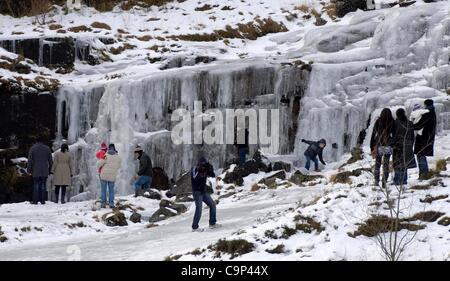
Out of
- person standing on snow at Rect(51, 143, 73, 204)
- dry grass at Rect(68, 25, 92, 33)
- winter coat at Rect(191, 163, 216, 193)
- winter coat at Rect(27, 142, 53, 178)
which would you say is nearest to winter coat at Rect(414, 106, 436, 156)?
winter coat at Rect(191, 163, 216, 193)

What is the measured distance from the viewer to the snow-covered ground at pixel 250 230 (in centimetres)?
822

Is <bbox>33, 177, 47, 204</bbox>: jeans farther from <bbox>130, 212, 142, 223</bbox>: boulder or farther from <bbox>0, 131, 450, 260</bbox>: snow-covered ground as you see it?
<bbox>130, 212, 142, 223</bbox>: boulder

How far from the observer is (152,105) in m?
21.1

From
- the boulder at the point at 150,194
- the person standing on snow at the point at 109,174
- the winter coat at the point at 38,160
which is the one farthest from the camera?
the boulder at the point at 150,194

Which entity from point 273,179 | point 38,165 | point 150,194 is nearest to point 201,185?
point 150,194

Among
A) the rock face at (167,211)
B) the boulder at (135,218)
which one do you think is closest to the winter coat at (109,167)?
the rock face at (167,211)

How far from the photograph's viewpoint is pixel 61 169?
1648 centimetres

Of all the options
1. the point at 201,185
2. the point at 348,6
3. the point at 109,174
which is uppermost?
the point at 348,6

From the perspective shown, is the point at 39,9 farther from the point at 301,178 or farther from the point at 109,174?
the point at 301,178

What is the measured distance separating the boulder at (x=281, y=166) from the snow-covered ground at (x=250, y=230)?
3.30 meters

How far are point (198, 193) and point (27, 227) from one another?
330cm

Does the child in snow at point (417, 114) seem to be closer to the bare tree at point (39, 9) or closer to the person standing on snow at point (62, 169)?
the person standing on snow at point (62, 169)

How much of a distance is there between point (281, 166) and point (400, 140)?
26.6 ft
